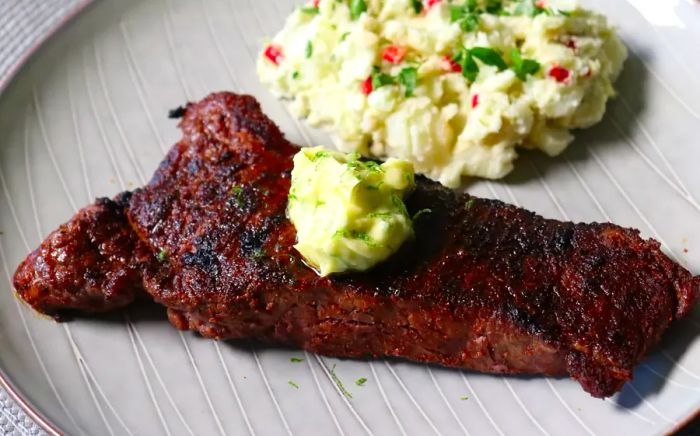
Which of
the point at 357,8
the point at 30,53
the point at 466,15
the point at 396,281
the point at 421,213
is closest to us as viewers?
the point at 396,281

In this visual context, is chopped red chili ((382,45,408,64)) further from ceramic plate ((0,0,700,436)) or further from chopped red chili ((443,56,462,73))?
ceramic plate ((0,0,700,436))

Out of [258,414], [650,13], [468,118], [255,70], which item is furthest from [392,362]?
[650,13]

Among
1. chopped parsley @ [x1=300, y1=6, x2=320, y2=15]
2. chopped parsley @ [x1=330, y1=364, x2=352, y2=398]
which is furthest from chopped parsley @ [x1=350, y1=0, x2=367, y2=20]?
chopped parsley @ [x1=330, y1=364, x2=352, y2=398]

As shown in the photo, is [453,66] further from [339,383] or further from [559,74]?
[339,383]

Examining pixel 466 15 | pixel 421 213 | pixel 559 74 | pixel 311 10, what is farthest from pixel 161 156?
pixel 559 74

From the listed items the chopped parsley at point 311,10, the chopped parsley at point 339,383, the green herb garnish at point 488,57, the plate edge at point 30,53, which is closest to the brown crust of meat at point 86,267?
the chopped parsley at point 339,383

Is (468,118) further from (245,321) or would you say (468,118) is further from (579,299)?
(245,321)
